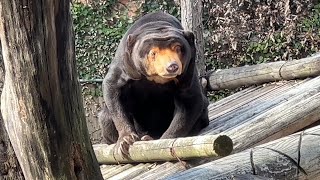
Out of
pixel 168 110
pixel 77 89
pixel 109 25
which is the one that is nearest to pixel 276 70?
pixel 168 110

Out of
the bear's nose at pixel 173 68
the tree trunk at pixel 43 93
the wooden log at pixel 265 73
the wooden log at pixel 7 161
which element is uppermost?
the tree trunk at pixel 43 93

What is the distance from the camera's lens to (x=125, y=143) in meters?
4.66

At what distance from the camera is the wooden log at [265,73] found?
677cm

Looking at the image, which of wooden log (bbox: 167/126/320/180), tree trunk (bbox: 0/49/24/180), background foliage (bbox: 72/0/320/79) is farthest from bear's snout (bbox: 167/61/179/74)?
background foliage (bbox: 72/0/320/79)

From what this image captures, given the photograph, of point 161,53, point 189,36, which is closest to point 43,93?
point 161,53

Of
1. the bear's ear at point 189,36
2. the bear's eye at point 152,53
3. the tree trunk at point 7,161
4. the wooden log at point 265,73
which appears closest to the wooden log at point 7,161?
the tree trunk at point 7,161

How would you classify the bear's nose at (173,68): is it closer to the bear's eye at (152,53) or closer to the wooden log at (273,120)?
the bear's eye at (152,53)

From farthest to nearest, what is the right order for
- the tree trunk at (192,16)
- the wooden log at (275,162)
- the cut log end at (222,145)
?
the tree trunk at (192,16) → the cut log end at (222,145) → the wooden log at (275,162)

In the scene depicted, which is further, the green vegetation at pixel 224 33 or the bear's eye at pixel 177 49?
the green vegetation at pixel 224 33

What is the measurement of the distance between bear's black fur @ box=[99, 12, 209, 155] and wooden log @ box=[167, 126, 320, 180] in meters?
1.41

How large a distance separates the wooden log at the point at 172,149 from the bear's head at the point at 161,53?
53cm

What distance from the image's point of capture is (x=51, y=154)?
249cm

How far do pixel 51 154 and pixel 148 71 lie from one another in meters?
2.44

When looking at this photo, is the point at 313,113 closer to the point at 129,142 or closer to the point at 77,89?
the point at 129,142
